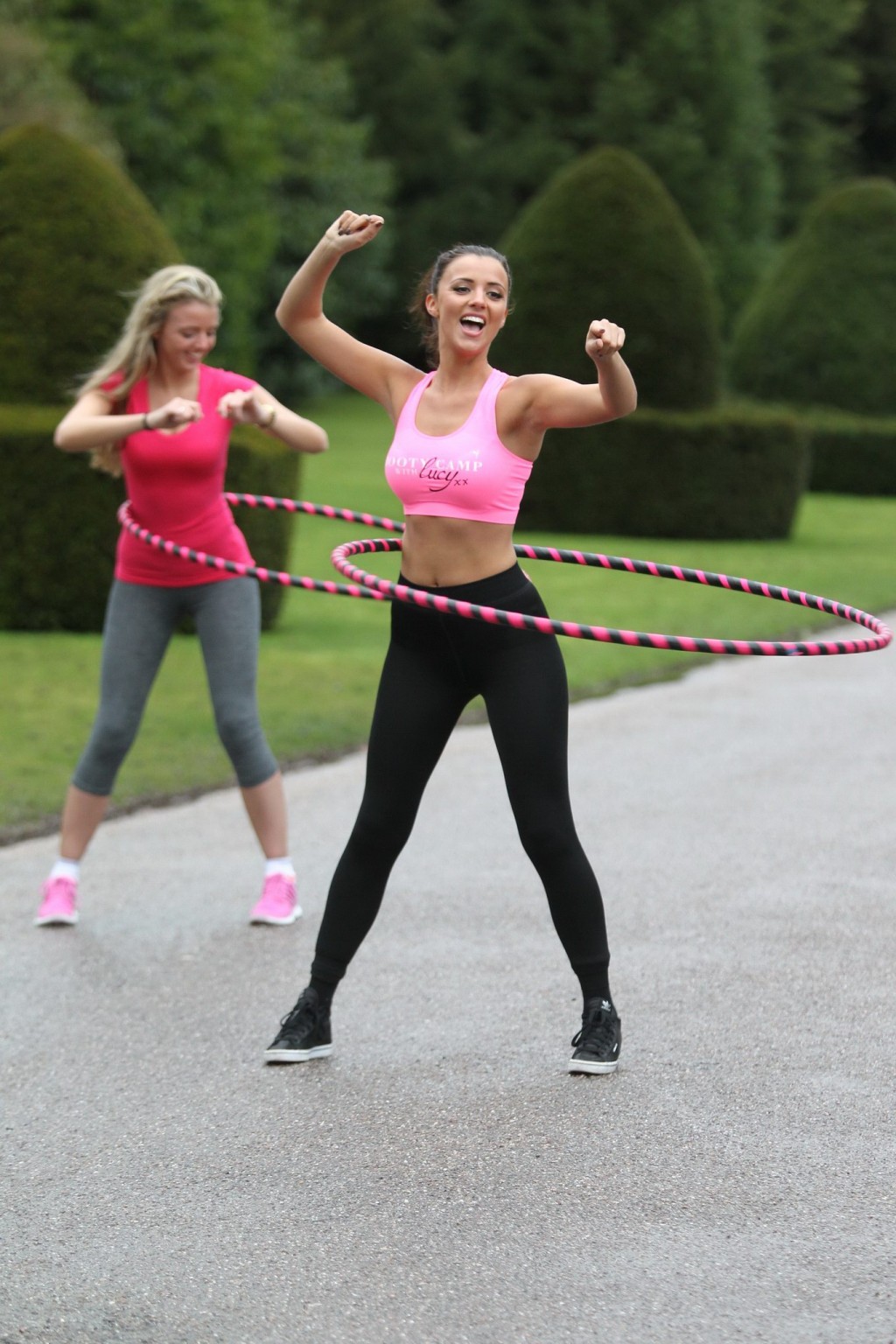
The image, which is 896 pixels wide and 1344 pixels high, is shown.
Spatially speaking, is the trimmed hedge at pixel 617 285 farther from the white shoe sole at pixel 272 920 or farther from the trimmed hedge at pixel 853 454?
the white shoe sole at pixel 272 920

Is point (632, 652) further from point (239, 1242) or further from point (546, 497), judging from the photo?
point (239, 1242)

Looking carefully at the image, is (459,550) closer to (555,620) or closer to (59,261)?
Answer: (555,620)

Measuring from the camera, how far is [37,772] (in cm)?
888

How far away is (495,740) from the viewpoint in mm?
4582

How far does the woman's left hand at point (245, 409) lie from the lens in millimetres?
5602

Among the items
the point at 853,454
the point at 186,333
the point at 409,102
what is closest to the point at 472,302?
the point at 186,333

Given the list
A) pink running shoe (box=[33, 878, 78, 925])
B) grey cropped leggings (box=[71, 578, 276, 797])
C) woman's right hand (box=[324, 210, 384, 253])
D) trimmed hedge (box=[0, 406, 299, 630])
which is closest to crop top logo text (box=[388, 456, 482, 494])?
woman's right hand (box=[324, 210, 384, 253])

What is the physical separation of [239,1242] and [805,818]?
4.62m

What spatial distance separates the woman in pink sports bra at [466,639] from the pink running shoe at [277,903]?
136 centimetres

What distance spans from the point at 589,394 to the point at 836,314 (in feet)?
83.0

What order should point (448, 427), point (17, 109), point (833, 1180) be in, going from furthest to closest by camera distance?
point (17, 109)
point (448, 427)
point (833, 1180)

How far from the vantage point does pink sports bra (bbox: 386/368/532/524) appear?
454 centimetres

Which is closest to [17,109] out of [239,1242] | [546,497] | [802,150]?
[546,497]

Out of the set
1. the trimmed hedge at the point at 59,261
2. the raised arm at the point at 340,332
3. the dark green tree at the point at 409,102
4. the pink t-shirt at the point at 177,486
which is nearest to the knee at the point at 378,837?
the raised arm at the point at 340,332
